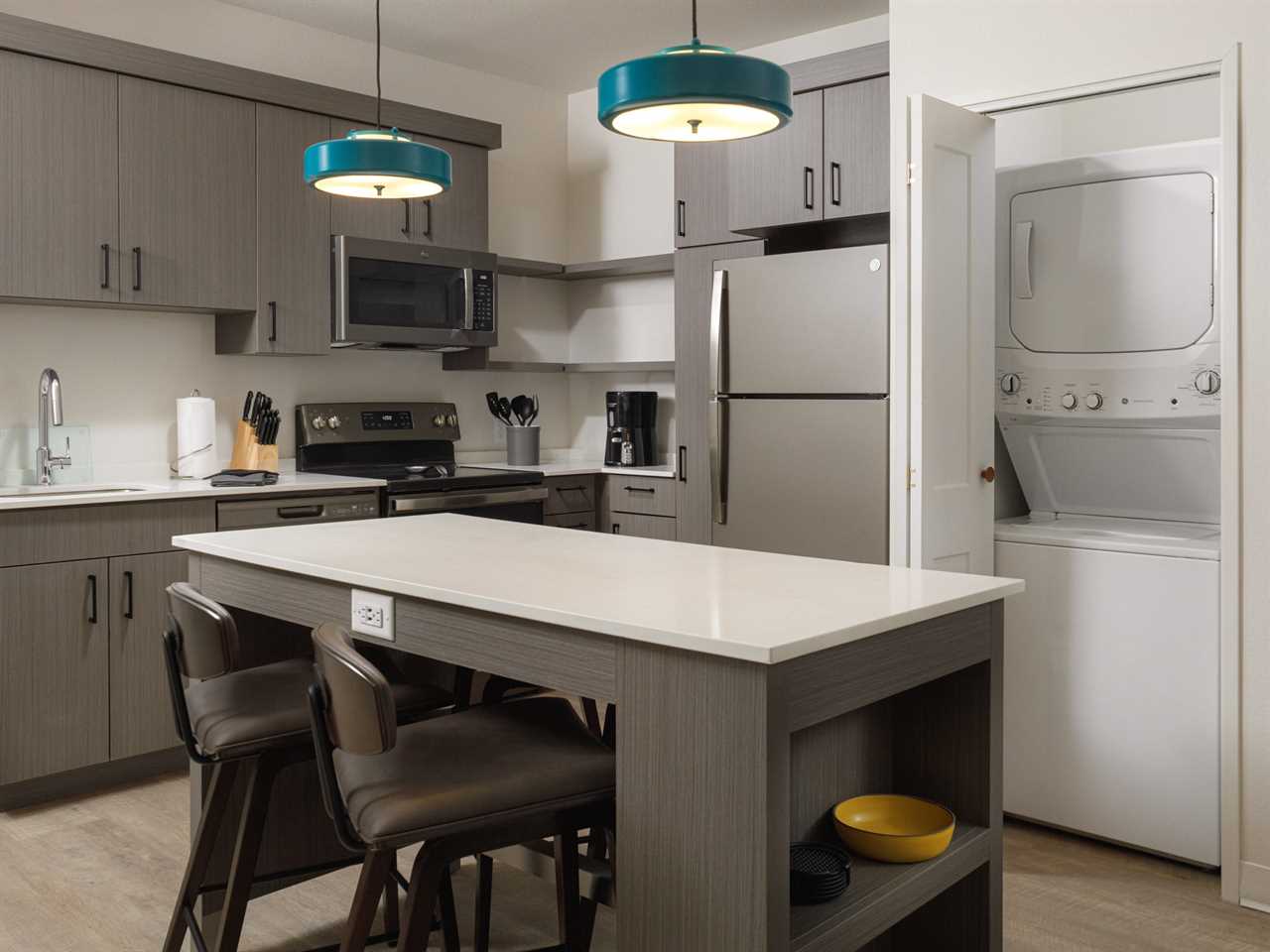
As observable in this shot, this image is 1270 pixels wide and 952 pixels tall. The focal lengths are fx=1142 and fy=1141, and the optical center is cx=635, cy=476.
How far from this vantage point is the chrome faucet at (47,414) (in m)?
3.92

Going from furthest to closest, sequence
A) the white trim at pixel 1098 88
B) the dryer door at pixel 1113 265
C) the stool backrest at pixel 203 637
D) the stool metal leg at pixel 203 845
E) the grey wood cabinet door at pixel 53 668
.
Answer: the grey wood cabinet door at pixel 53 668, the dryer door at pixel 1113 265, the white trim at pixel 1098 88, the stool metal leg at pixel 203 845, the stool backrest at pixel 203 637

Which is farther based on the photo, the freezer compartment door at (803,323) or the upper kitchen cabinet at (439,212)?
the upper kitchen cabinet at (439,212)

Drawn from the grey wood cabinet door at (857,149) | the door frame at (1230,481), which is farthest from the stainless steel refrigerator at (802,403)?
the door frame at (1230,481)

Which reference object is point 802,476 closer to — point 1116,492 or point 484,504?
point 1116,492

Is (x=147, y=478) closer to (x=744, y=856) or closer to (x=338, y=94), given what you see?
(x=338, y=94)

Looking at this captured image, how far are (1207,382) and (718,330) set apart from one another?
1.67 metres

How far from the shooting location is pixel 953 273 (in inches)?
125

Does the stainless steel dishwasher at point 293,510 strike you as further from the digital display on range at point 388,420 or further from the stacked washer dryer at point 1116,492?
the stacked washer dryer at point 1116,492

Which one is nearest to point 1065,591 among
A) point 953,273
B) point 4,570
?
point 953,273

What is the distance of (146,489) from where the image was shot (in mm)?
3848

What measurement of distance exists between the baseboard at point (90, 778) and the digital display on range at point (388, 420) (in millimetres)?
1606

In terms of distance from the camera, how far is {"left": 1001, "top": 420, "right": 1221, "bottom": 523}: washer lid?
10.7 feet

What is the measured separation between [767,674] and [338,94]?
3655mm

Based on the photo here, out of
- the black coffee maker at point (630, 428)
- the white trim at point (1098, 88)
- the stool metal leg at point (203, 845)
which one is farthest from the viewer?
the black coffee maker at point (630, 428)
